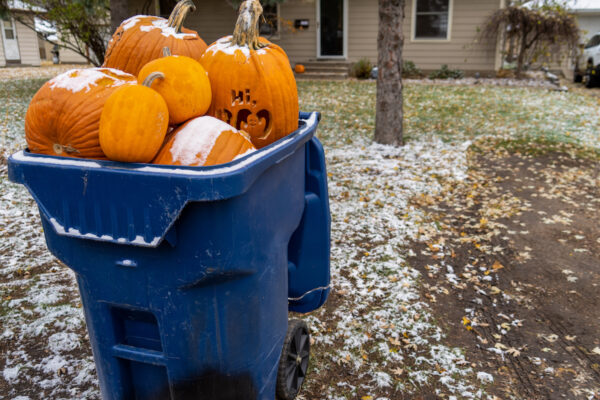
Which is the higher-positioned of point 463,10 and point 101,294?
point 463,10

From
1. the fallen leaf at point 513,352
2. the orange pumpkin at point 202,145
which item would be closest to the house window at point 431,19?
the fallen leaf at point 513,352

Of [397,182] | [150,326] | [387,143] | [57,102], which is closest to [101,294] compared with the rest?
[150,326]

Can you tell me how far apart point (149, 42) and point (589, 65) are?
18384mm

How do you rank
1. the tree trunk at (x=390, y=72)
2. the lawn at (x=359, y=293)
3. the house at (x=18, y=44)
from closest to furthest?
the lawn at (x=359, y=293) < the tree trunk at (x=390, y=72) < the house at (x=18, y=44)

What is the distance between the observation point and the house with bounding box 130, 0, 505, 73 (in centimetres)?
1617

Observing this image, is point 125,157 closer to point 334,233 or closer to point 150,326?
point 150,326

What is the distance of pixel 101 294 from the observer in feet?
5.78

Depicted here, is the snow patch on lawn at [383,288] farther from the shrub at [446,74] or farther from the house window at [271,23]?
the house window at [271,23]

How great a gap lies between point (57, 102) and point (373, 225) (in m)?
3.59

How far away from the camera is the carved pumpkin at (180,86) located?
5.97 ft

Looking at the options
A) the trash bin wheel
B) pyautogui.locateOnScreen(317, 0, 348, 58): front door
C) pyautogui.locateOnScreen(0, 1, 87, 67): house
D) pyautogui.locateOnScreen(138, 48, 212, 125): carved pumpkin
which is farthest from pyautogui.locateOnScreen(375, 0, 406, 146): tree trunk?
pyautogui.locateOnScreen(0, 1, 87, 67): house

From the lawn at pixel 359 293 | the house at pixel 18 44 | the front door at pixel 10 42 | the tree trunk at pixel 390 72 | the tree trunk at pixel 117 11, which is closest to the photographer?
the lawn at pixel 359 293

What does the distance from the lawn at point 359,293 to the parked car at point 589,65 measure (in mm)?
9622

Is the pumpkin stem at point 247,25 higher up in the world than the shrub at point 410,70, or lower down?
higher up
